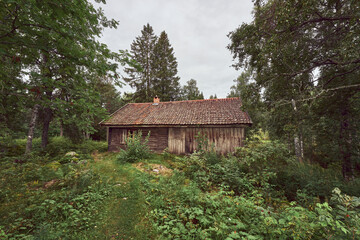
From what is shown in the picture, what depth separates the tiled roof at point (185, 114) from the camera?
9.77 meters

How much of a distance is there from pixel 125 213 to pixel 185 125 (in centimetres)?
706

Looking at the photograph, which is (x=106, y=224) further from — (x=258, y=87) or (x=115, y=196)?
(x=258, y=87)

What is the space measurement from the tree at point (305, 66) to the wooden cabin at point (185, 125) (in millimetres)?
2732

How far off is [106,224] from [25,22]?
4.71m

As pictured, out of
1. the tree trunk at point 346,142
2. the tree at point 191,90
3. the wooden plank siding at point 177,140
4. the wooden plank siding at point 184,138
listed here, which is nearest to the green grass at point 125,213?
the wooden plank siding at point 177,140

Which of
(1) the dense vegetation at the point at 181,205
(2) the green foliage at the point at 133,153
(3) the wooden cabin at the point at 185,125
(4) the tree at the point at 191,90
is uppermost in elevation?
(4) the tree at the point at 191,90

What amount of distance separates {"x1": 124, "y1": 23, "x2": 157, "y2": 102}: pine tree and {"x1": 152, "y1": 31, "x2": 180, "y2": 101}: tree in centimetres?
70

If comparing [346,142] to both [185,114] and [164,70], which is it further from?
[164,70]

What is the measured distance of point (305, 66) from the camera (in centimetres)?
→ 635

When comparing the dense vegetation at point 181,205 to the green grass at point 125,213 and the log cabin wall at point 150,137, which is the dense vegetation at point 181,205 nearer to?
the green grass at point 125,213

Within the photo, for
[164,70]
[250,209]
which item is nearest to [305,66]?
[250,209]

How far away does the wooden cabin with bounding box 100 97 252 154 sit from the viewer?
30.9 ft

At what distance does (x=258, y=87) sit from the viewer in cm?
693

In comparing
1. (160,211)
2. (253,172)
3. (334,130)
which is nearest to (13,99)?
(160,211)
